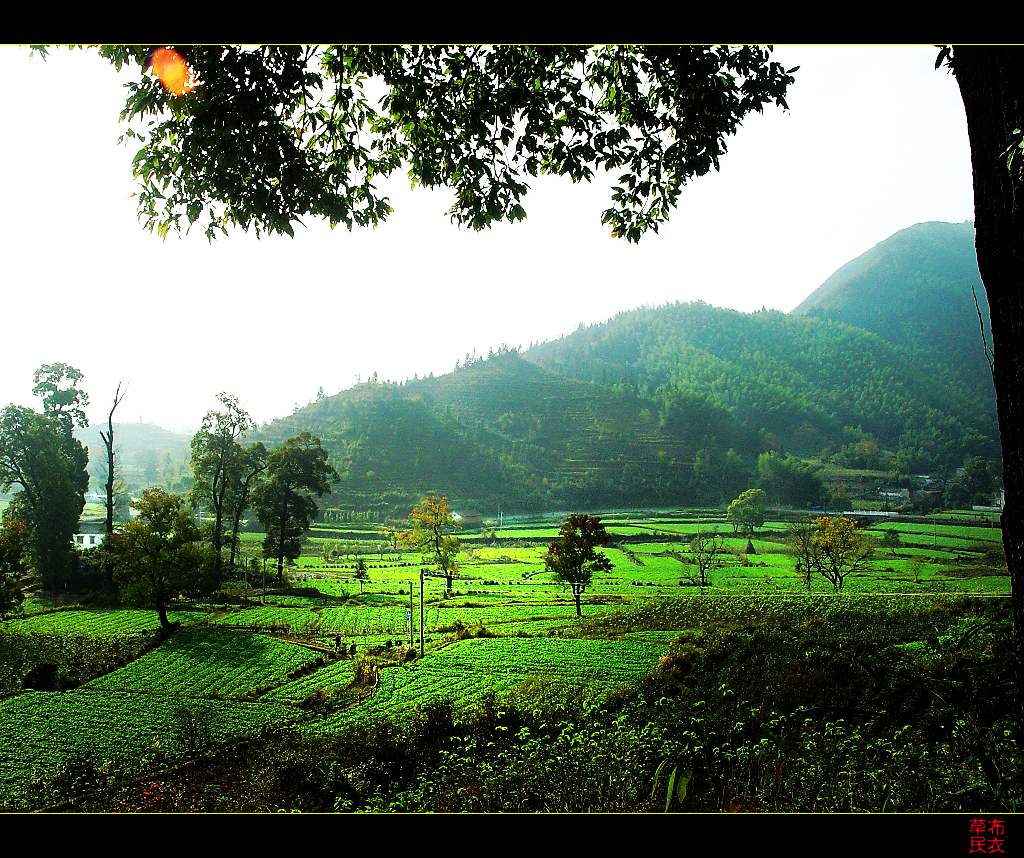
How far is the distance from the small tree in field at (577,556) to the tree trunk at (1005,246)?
88.9 inches

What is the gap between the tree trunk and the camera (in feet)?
6.56

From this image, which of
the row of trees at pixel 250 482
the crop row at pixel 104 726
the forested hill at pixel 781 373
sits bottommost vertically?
the crop row at pixel 104 726

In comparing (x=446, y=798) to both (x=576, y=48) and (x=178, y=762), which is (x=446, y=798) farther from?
(x=576, y=48)

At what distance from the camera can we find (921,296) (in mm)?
4512

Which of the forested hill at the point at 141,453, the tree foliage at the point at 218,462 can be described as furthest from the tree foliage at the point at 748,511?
the forested hill at the point at 141,453

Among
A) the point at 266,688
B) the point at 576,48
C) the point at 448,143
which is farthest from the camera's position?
the point at 266,688

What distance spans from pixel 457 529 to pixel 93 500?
2229 millimetres

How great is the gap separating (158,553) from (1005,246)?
4395 mm

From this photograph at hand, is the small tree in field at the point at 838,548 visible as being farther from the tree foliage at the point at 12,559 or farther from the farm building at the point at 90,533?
the tree foliage at the point at 12,559

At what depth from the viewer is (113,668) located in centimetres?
374

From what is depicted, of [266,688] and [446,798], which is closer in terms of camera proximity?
[446,798]

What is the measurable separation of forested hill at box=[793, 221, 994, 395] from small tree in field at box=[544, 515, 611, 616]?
2.10m

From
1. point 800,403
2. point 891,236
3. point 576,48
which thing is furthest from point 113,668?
point 891,236

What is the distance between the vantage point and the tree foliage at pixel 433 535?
4.06m
